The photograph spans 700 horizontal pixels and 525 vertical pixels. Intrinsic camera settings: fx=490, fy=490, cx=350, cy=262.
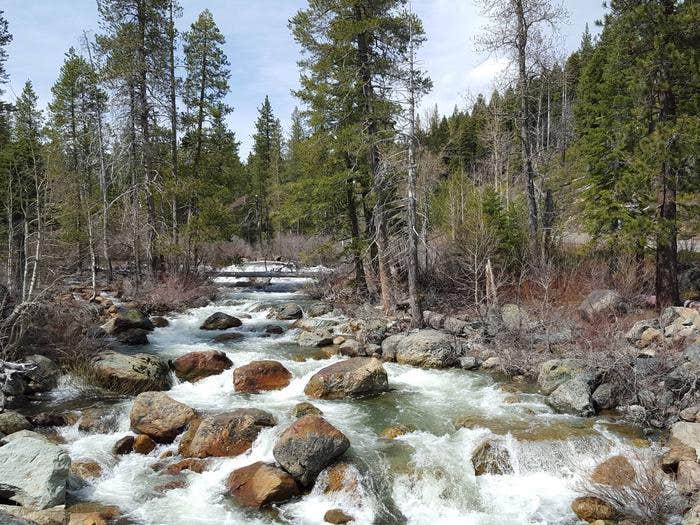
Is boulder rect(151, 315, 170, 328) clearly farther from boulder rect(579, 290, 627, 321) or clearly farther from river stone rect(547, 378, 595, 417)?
boulder rect(579, 290, 627, 321)

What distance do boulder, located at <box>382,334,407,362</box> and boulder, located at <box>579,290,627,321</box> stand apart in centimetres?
568

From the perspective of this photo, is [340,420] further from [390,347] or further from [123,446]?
[390,347]

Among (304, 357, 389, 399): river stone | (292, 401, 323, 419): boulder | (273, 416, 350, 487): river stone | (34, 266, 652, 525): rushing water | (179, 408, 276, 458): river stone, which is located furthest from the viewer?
(304, 357, 389, 399): river stone

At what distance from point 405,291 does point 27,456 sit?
47.1 feet

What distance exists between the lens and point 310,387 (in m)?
11.4

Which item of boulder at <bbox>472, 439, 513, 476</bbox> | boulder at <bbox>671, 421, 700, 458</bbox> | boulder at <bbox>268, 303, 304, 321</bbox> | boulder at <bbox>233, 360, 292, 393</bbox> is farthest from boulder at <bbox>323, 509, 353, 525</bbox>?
boulder at <bbox>268, 303, 304, 321</bbox>

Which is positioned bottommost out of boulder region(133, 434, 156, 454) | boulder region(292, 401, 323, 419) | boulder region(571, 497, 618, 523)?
boulder region(571, 497, 618, 523)

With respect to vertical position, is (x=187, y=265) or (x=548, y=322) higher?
(x=187, y=265)

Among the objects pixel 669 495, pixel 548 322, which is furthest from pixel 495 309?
pixel 669 495

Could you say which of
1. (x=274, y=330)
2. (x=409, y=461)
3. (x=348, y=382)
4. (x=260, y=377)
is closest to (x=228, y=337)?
(x=274, y=330)

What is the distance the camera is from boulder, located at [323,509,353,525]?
693 centimetres

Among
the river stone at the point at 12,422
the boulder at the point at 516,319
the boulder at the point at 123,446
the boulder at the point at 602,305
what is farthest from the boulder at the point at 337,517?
the boulder at the point at 602,305

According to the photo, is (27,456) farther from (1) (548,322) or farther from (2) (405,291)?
(2) (405,291)

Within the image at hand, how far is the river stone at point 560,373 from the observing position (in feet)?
35.2
